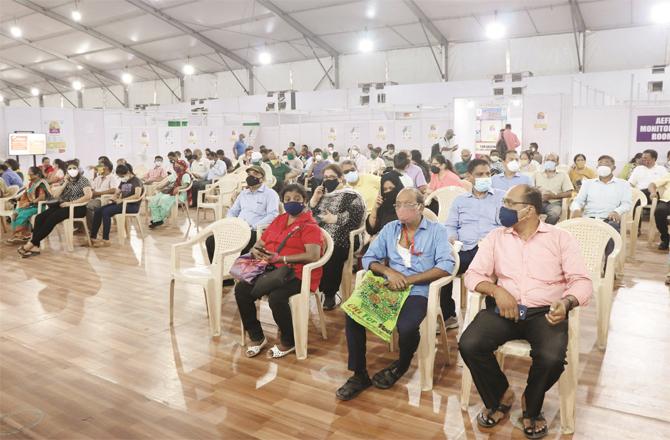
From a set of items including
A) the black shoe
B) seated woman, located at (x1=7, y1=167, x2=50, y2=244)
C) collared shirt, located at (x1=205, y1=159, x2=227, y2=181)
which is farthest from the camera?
collared shirt, located at (x1=205, y1=159, x2=227, y2=181)

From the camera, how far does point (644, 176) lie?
25.7 feet

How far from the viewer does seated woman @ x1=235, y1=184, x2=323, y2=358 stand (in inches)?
143

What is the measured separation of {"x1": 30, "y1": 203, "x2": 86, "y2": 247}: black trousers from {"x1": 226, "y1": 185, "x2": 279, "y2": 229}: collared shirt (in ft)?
10.5

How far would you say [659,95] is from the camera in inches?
517

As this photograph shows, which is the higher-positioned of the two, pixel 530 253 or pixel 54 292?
pixel 530 253

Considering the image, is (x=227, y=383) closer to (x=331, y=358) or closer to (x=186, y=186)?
(x=331, y=358)

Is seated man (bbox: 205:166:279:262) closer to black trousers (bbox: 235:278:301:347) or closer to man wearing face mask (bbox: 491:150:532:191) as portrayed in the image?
black trousers (bbox: 235:278:301:347)

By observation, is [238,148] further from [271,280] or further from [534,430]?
[534,430]

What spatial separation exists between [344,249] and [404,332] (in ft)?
5.21

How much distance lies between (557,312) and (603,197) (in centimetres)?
337

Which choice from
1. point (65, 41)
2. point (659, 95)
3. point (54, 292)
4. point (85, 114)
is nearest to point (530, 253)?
point (54, 292)

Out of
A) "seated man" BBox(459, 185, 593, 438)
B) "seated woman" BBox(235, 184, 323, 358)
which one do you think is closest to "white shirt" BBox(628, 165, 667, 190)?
"seated woman" BBox(235, 184, 323, 358)

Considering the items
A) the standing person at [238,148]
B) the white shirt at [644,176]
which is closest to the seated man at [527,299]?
the white shirt at [644,176]

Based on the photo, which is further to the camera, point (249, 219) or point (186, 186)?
point (186, 186)
